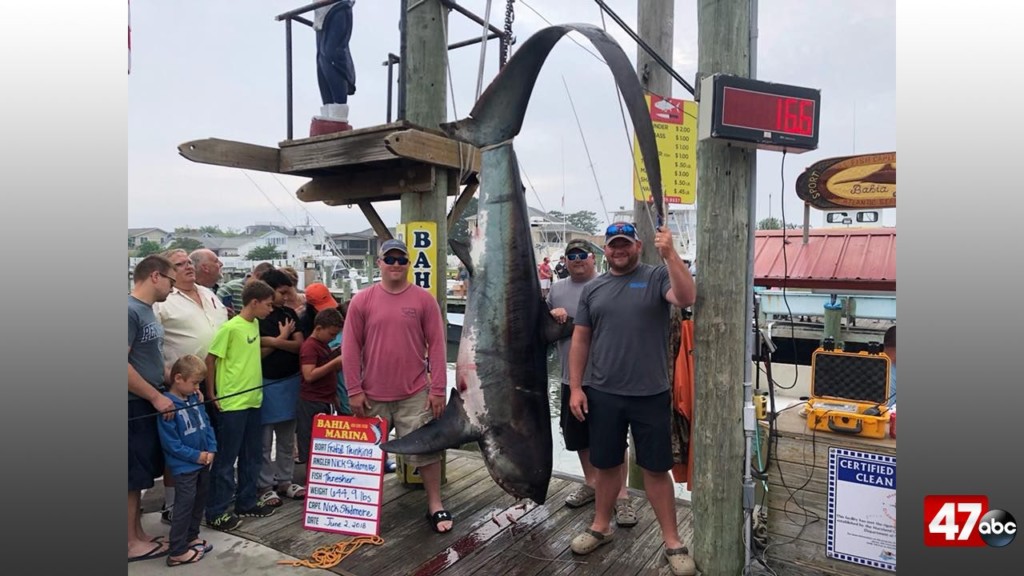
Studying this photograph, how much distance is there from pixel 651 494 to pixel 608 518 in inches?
15.8

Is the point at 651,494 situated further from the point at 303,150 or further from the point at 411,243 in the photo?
the point at 303,150

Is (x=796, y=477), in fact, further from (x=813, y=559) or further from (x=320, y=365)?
(x=320, y=365)

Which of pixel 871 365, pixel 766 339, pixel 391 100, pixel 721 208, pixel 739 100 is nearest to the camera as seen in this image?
pixel 739 100

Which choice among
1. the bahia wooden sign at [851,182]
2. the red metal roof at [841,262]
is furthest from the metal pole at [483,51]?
the red metal roof at [841,262]

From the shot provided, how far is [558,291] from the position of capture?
3621mm

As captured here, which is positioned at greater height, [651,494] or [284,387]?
[284,387]

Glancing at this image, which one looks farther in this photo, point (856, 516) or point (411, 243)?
point (411, 243)

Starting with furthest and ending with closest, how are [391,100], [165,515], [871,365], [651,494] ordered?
[391,100], [165,515], [871,365], [651,494]

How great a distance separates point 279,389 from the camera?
372 centimetres

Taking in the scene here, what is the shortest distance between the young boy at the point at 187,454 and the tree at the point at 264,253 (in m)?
49.4

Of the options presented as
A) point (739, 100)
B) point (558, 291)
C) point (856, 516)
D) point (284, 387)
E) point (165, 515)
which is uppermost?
point (739, 100)

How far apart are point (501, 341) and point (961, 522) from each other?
6.80 ft

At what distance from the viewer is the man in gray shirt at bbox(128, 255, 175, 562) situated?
9.50 ft

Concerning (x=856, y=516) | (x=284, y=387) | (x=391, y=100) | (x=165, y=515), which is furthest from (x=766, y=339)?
(x=165, y=515)
